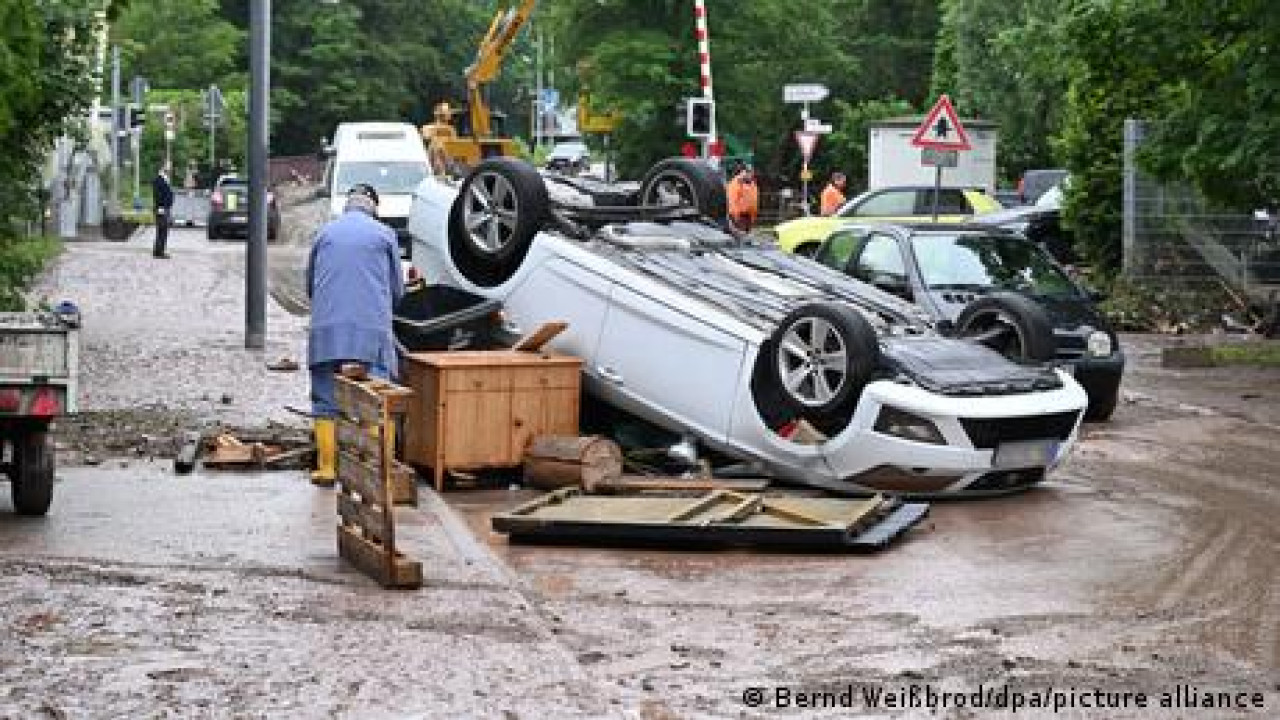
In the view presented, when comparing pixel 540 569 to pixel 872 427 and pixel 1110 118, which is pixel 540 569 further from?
pixel 1110 118

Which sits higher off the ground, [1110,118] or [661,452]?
[1110,118]

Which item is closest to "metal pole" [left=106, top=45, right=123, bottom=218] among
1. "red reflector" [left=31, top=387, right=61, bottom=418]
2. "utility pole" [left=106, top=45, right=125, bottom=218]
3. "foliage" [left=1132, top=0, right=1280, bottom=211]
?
"utility pole" [left=106, top=45, right=125, bottom=218]

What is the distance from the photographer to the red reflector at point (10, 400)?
11.3m

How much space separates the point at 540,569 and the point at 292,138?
85.3 meters

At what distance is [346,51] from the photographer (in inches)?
3570

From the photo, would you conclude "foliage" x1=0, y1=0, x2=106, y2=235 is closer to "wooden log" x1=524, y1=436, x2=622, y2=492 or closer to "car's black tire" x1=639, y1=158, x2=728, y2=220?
"car's black tire" x1=639, y1=158, x2=728, y2=220

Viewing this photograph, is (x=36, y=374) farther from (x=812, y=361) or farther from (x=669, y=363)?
(x=812, y=361)

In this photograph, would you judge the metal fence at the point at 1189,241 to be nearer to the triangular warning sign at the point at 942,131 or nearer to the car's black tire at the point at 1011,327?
the triangular warning sign at the point at 942,131

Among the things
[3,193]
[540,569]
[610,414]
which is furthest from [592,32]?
[540,569]

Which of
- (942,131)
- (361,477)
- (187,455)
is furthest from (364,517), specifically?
(942,131)

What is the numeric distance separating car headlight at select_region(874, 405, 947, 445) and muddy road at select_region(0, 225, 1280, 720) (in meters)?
0.47

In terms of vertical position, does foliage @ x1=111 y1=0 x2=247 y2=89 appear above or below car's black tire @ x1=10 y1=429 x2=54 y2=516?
above

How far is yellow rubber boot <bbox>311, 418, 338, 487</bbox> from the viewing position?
45.0 feet

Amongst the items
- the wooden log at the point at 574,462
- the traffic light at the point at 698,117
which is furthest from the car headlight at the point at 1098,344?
the traffic light at the point at 698,117
